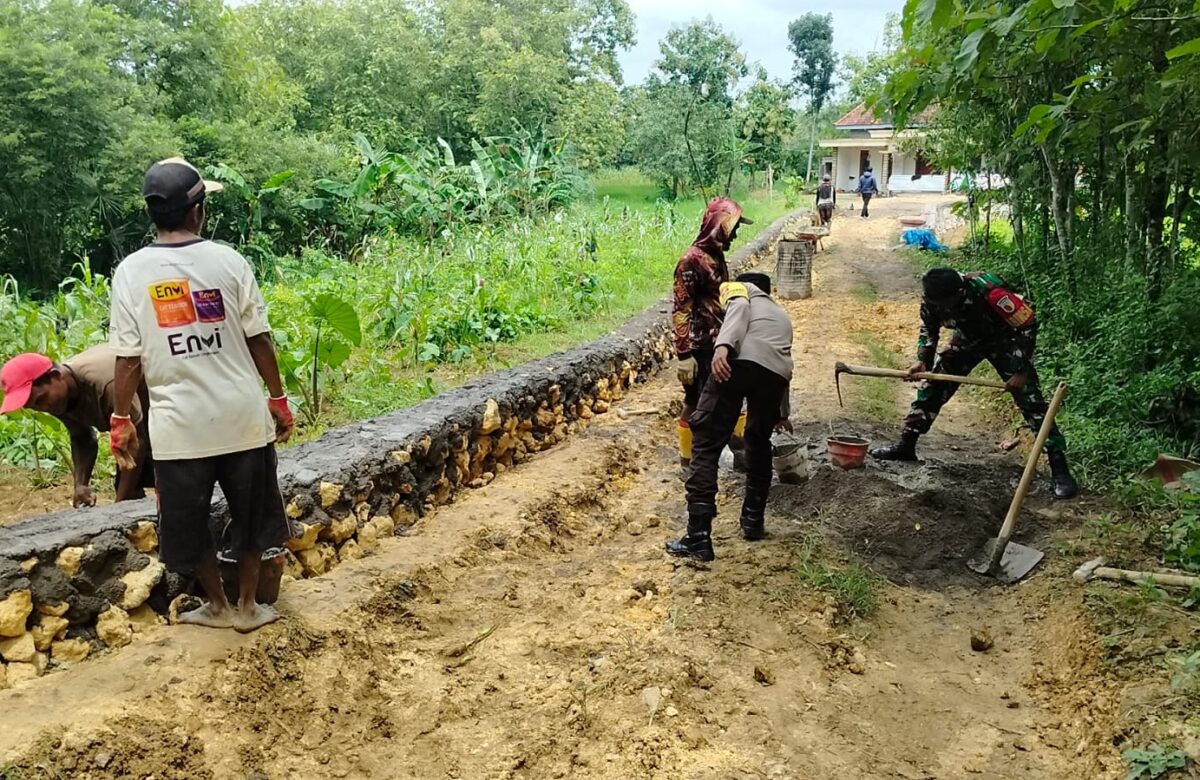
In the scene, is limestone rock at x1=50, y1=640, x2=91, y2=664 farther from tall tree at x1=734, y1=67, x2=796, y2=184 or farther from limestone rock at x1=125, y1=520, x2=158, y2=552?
tall tree at x1=734, y1=67, x2=796, y2=184

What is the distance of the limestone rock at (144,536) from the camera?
339 cm

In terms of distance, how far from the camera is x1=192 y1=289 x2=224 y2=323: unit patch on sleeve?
292 cm

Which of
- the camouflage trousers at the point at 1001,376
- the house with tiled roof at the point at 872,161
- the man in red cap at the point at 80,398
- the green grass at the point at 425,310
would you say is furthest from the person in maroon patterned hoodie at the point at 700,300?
the house with tiled roof at the point at 872,161

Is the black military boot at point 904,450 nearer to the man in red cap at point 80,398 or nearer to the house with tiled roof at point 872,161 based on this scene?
the man in red cap at point 80,398

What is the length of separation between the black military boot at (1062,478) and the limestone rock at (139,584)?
5.13 m

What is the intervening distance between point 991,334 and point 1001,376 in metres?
0.33

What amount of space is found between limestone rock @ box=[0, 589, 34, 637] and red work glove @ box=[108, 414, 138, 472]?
570mm

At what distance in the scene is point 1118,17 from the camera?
3.46m

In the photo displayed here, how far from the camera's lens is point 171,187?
2869mm

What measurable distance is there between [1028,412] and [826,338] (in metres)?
5.53

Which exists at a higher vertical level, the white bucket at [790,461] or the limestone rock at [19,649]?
the limestone rock at [19,649]

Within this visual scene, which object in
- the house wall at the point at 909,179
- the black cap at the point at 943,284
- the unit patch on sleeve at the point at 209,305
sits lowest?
the black cap at the point at 943,284

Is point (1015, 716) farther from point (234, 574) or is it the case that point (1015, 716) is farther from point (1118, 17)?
point (234, 574)

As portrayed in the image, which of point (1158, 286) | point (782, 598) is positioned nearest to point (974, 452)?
point (1158, 286)
